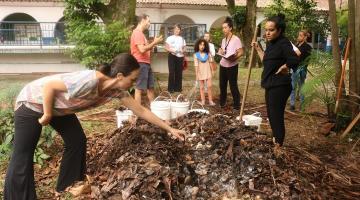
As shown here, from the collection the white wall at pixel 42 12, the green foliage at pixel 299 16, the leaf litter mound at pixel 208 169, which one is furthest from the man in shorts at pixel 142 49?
the white wall at pixel 42 12

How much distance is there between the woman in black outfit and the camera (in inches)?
193

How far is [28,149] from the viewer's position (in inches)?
142

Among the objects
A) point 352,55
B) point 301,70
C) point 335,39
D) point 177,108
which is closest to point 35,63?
point 301,70

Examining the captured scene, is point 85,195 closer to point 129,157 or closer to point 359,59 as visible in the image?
point 129,157

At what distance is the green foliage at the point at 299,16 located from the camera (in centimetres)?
1719

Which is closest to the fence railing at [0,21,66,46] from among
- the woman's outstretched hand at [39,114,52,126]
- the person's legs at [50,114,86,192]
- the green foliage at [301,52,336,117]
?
the green foliage at [301,52,336,117]

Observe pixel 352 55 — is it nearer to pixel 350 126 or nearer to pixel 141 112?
pixel 350 126

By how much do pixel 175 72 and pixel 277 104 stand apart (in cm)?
542

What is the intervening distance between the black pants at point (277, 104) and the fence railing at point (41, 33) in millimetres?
11810

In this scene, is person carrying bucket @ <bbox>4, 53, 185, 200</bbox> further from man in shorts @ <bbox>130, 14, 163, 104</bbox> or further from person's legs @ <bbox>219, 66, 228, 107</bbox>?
person's legs @ <bbox>219, 66, 228, 107</bbox>

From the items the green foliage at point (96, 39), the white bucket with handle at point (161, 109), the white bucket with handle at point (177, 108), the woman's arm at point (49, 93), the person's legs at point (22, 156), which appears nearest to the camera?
the woman's arm at point (49, 93)

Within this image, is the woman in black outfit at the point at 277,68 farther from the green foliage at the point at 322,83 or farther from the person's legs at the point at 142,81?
the person's legs at the point at 142,81

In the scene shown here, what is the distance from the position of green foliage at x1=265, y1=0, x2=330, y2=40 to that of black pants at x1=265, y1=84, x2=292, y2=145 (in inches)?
487

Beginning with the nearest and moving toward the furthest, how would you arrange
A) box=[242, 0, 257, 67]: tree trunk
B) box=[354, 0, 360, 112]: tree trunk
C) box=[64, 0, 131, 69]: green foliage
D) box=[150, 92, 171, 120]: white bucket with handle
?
box=[150, 92, 171, 120]: white bucket with handle < box=[354, 0, 360, 112]: tree trunk < box=[64, 0, 131, 69]: green foliage < box=[242, 0, 257, 67]: tree trunk
